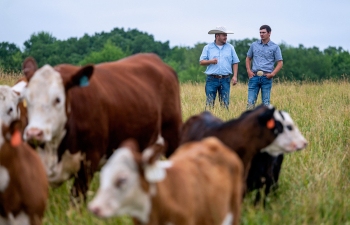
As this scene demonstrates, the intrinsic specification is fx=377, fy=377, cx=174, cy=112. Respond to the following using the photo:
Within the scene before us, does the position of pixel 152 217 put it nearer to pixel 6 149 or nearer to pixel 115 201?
pixel 115 201

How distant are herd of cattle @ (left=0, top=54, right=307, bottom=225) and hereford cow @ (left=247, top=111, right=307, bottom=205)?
0.01m

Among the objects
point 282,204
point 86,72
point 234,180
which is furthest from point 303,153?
point 86,72

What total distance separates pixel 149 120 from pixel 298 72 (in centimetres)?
4528

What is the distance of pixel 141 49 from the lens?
62.1m

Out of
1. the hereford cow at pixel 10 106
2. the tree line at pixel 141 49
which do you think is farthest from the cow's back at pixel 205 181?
the tree line at pixel 141 49

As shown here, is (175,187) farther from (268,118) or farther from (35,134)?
(268,118)

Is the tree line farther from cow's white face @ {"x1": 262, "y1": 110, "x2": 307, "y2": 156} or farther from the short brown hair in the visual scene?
cow's white face @ {"x1": 262, "y1": 110, "x2": 307, "y2": 156}

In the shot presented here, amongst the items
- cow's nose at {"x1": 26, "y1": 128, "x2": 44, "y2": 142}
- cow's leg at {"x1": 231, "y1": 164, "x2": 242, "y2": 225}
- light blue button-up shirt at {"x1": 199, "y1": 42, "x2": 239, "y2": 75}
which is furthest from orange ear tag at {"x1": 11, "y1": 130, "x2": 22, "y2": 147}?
light blue button-up shirt at {"x1": 199, "y1": 42, "x2": 239, "y2": 75}

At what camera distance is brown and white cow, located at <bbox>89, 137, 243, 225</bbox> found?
6.83 ft

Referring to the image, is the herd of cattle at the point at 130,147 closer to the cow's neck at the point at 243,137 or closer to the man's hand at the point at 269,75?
the cow's neck at the point at 243,137

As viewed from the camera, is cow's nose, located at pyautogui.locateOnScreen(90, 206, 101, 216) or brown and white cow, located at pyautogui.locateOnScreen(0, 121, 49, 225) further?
brown and white cow, located at pyautogui.locateOnScreen(0, 121, 49, 225)

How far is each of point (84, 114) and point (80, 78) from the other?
34cm

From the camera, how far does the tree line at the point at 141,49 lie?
147ft

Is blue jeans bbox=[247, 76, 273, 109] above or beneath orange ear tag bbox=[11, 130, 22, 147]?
beneath
